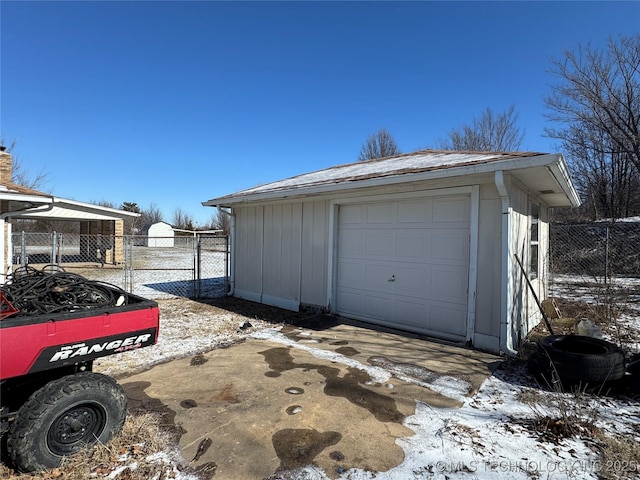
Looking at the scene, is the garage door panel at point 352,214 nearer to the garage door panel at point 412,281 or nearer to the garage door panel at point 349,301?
the garage door panel at point 412,281

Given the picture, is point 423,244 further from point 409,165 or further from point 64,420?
point 64,420

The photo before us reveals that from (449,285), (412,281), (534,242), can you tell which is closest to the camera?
(449,285)

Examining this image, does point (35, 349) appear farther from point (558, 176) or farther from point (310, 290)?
point (558, 176)

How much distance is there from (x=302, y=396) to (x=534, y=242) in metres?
5.55

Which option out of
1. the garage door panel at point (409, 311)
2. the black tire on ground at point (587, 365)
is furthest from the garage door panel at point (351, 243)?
the black tire on ground at point (587, 365)

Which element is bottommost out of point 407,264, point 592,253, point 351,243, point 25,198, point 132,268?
point 132,268

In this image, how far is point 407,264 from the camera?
5684 millimetres

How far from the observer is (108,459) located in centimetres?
225

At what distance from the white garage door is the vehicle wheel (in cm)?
440

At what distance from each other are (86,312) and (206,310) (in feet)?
17.5

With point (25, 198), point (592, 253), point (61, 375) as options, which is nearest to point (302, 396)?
point (61, 375)

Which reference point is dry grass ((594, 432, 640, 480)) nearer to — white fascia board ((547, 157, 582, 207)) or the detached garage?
the detached garage

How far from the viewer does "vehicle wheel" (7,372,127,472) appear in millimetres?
2033

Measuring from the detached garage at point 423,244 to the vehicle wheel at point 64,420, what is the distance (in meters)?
4.42
